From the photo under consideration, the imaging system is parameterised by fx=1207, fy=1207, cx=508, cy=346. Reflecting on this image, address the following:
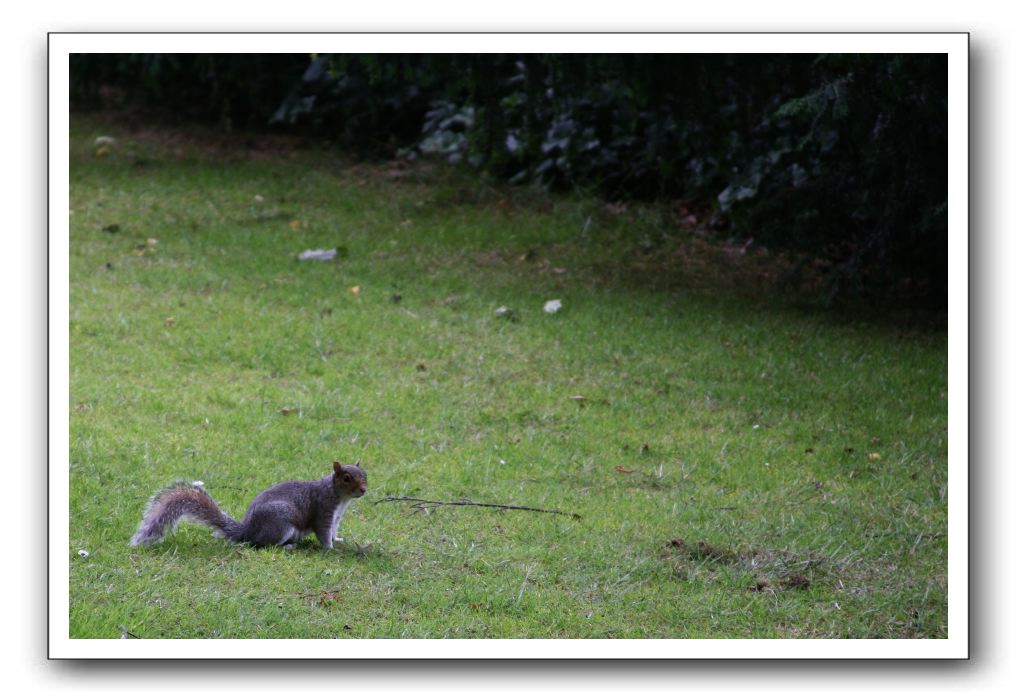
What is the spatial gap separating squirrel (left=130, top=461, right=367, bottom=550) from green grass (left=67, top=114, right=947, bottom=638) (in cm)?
8

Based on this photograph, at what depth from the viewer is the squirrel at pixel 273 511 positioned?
4770 mm

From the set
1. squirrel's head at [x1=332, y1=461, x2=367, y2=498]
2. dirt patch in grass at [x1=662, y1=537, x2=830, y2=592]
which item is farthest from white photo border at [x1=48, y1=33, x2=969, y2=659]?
squirrel's head at [x1=332, y1=461, x2=367, y2=498]

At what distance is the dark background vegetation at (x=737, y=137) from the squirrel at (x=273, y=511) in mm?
3370

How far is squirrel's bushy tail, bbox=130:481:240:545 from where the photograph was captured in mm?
4750

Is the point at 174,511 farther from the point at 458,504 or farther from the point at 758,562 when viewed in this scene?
the point at 758,562

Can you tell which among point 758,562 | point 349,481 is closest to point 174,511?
point 349,481

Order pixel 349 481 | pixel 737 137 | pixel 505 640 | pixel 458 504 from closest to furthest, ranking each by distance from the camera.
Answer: pixel 505 640 → pixel 349 481 → pixel 458 504 → pixel 737 137

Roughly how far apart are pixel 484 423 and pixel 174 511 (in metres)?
2.51

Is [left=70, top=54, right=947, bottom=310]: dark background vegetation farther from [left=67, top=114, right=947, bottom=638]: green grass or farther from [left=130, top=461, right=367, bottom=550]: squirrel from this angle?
[left=130, top=461, right=367, bottom=550]: squirrel

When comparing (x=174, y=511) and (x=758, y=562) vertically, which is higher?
(x=174, y=511)

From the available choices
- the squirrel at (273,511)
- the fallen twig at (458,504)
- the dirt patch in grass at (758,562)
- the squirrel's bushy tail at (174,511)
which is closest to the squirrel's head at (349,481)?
the squirrel at (273,511)

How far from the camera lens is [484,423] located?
695 cm
